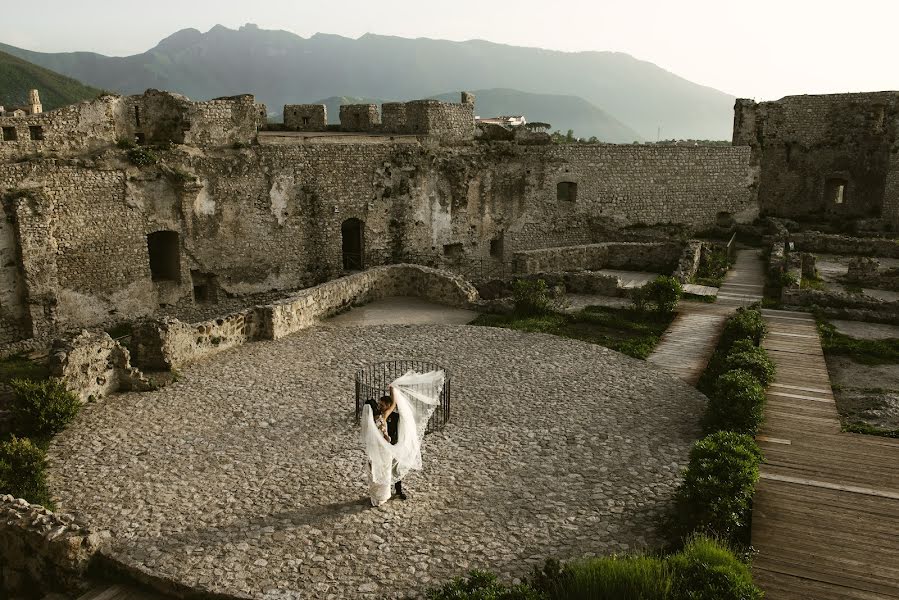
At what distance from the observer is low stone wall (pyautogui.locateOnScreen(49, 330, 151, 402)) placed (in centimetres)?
1249

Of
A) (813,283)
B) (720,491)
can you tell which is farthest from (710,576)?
(813,283)

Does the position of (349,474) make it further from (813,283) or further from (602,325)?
(813,283)

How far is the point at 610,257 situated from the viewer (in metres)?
25.1

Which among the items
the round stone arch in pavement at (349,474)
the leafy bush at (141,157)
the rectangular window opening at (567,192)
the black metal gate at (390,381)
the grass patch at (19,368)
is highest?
the leafy bush at (141,157)

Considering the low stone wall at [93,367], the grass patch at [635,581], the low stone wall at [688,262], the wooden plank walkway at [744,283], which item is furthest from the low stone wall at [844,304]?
the low stone wall at [93,367]

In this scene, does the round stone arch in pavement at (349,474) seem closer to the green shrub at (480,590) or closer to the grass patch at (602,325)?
the green shrub at (480,590)

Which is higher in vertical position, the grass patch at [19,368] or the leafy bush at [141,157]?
the leafy bush at [141,157]

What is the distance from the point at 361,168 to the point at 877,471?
18697mm

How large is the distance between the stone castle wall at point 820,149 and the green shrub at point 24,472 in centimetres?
2807

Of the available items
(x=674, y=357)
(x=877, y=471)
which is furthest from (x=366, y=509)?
(x=674, y=357)

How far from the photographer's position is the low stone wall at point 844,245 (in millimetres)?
25219

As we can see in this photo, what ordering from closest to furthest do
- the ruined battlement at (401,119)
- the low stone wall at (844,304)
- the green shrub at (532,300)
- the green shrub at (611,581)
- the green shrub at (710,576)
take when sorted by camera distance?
the green shrub at (710,576) → the green shrub at (611,581) → the low stone wall at (844,304) → the green shrub at (532,300) → the ruined battlement at (401,119)

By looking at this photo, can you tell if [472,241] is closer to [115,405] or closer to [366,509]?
[115,405]

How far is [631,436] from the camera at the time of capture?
11.7m
